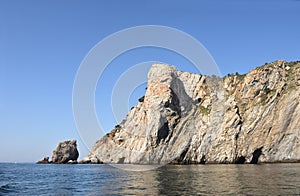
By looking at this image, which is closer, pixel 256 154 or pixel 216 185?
pixel 216 185

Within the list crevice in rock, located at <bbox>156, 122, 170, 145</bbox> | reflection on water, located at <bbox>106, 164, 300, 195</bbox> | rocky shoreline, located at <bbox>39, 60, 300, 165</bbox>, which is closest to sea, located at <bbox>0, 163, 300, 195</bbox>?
reflection on water, located at <bbox>106, 164, 300, 195</bbox>

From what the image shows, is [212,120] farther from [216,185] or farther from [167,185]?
[167,185]

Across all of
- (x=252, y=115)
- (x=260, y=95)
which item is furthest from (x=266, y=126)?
(x=260, y=95)

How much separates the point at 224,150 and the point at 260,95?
32609 mm

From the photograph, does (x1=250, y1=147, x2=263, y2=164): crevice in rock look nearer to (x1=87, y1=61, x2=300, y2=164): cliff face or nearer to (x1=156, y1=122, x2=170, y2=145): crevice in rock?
(x1=87, y1=61, x2=300, y2=164): cliff face

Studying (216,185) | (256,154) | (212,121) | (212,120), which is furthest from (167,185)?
(212,120)

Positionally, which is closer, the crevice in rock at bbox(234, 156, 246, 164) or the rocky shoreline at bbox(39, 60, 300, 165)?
the rocky shoreline at bbox(39, 60, 300, 165)

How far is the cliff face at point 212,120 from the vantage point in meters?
121

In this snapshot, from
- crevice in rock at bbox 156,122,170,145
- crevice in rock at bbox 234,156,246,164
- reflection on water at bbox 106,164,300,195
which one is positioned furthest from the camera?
crevice in rock at bbox 156,122,170,145

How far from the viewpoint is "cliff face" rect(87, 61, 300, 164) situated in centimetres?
12131

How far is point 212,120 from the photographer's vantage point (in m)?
142

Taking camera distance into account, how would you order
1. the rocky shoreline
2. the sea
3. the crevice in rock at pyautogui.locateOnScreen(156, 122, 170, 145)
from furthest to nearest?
1. the crevice in rock at pyautogui.locateOnScreen(156, 122, 170, 145)
2. the rocky shoreline
3. the sea

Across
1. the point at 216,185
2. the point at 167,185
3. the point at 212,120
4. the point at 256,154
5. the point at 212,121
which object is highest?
the point at 212,120

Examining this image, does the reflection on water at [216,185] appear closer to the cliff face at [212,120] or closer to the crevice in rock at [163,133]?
the cliff face at [212,120]
